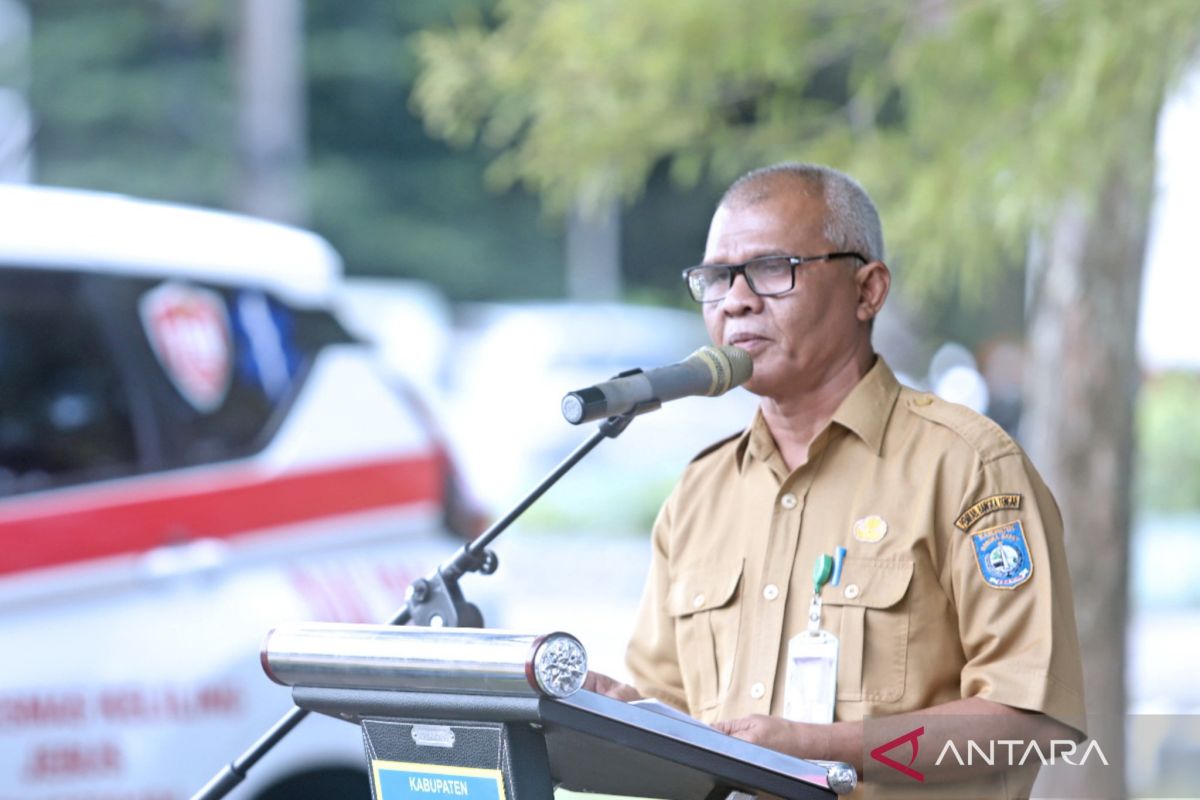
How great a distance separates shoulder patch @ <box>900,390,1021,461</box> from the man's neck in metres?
0.10

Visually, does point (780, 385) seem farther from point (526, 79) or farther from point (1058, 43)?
point (526, 79)

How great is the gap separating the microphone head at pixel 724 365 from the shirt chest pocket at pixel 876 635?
1.14ft

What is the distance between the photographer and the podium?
2.04 meters

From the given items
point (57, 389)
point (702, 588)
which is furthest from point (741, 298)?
point (57, 389)

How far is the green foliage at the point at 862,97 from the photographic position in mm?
4156

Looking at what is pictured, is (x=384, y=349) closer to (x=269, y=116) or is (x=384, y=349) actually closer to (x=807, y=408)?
(x=807, y=408)

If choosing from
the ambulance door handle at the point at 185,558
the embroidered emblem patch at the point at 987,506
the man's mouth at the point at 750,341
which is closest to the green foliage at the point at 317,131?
the ambulance door handle at the point at 185,558

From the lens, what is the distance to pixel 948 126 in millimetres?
4727

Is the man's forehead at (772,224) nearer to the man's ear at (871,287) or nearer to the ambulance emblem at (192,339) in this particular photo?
the man's ear at (871,287)

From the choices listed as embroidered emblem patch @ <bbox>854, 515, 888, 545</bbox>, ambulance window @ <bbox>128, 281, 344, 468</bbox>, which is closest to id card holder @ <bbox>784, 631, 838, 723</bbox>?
embroidered emblem patch @ <bbox>854, 515, 888, 545</bbox>

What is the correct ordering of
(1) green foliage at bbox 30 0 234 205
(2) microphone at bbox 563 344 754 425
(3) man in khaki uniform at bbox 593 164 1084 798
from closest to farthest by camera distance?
(2) microphone at bbox 563 344 754 425, (3) man in khaki uniform at bbox 593 164 1084 798, (1) green foliage at bbox 30 0 234 205

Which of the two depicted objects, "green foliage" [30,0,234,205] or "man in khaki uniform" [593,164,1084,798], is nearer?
"man in khaki uniform" [593,164,1084,798]

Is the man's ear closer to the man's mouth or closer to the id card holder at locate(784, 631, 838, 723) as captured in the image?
the man's mouth

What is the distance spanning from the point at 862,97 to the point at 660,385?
2.68 m
